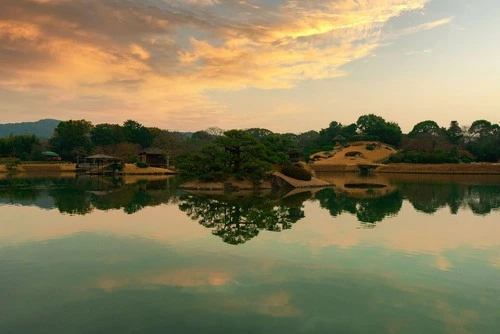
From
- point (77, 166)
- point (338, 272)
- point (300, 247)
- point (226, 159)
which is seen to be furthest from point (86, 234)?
point (77, 166)

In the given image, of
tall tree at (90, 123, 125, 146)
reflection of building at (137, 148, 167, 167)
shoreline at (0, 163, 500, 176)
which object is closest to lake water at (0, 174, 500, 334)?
shoreline at (0, 163, 500, 176)

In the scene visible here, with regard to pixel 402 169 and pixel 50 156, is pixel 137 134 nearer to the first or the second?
pixel 50 156

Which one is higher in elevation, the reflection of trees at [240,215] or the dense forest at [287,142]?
the dense forest at [287,142]

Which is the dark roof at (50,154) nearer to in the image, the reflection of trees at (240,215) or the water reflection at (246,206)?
the water reflection at (246,206)

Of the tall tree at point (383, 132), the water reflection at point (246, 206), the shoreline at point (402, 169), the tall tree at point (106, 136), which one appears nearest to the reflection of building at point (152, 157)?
the shoreline at point (402, 169)

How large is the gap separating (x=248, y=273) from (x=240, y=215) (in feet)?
31.5

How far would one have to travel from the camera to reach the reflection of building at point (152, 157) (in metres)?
66.9

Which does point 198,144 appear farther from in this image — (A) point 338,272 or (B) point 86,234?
(A) point 338,272

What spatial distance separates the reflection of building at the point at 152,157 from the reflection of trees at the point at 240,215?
41368mm

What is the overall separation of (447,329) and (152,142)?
8470 cm

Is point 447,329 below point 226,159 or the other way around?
below

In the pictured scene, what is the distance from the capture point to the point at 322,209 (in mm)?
22703

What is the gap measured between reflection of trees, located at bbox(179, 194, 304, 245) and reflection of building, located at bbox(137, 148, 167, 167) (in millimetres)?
41368

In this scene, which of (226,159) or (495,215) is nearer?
(495,215)
